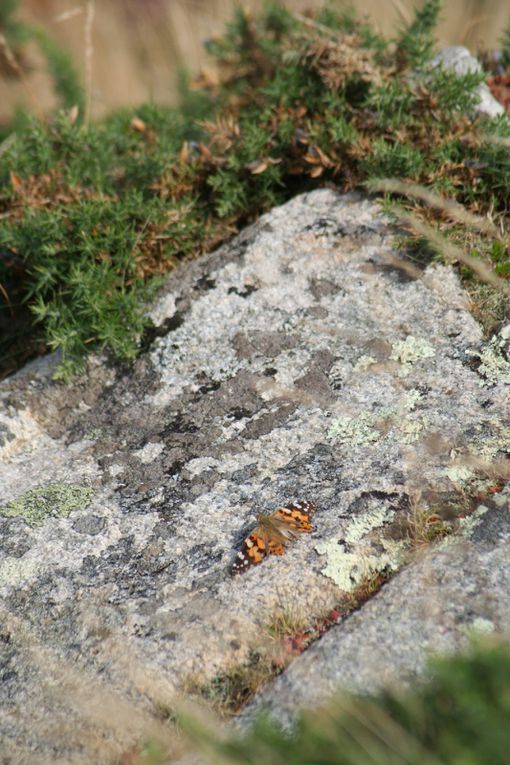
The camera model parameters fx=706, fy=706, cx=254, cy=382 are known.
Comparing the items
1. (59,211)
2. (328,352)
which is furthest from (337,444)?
(59,211)

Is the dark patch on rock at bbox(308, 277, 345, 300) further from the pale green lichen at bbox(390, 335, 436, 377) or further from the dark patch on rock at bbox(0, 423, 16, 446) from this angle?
the dark patch on rock at bbox(0, 423, 16, 446)

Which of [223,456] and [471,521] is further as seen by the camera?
[223,456]

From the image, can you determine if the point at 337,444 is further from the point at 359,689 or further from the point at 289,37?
the point at 289,37

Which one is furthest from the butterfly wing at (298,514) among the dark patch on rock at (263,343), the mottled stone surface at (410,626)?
the dark patch on rock at (263,343)

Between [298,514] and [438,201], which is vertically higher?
[438,201]

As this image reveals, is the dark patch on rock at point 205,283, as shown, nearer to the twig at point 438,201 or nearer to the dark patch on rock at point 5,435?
the twig at point 438,201

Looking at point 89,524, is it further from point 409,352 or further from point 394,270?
point 394,270

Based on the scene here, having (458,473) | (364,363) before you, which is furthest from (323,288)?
(458,473)
